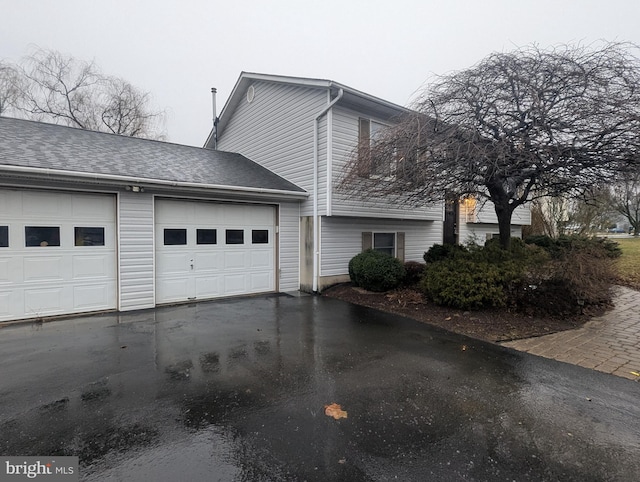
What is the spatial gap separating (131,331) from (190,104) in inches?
1123

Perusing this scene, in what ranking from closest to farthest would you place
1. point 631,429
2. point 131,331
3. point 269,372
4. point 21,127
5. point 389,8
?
point 631,429
point 269,372
point 131,331
point 21,127
point 389,8

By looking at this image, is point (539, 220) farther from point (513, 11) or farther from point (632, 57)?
point (632, 57)

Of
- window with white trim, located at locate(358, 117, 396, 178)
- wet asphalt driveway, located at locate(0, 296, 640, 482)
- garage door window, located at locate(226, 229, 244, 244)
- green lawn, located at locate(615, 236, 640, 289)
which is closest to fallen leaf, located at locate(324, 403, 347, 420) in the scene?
wet asphalt driveway, located at locate(0, 296, 640, 482)

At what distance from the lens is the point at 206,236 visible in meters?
8.05

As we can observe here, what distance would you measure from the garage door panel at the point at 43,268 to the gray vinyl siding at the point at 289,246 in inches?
193

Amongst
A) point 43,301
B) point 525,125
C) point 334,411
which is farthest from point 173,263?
point 525,125

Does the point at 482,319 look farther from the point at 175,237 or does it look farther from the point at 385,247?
the point at 175,237

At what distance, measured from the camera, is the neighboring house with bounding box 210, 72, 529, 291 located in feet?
28.2

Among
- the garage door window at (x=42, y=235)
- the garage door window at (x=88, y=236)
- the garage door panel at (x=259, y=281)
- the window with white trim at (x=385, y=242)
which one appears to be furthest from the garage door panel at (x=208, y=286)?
the window with white trim at (x=385, y=242)

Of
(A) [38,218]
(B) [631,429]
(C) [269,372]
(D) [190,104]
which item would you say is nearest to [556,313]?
(B) [631,429]

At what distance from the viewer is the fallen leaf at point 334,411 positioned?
301cm

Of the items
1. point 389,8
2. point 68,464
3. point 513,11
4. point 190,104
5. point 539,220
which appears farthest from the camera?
point 190,104

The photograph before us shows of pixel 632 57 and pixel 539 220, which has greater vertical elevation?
pixel 632 57

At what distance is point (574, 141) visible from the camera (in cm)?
575
